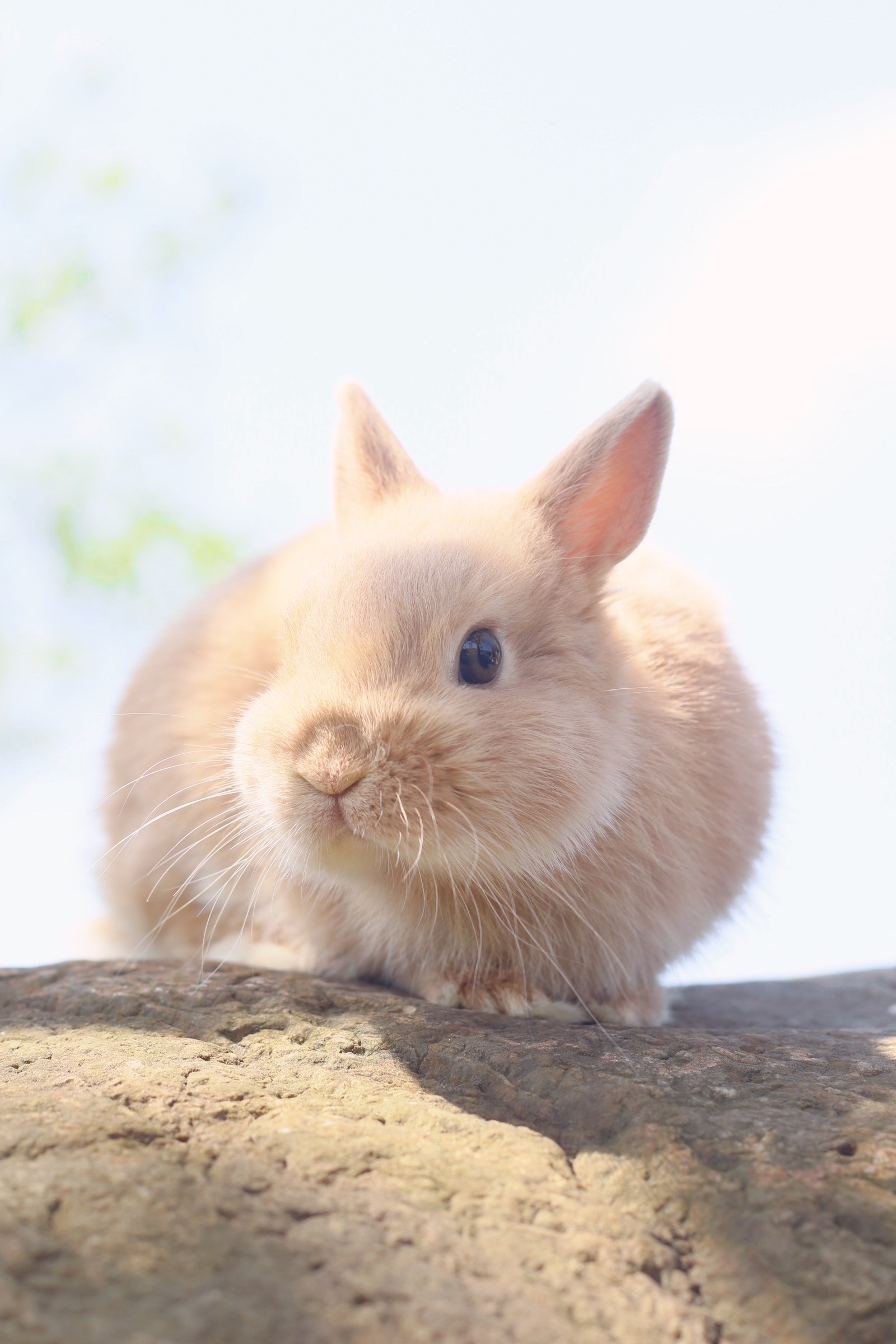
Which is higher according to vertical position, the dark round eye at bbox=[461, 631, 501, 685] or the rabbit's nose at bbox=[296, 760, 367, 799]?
the dark round eye at bbox=[461, 631, 501, 685]

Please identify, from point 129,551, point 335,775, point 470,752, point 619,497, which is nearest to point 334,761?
point 335,775

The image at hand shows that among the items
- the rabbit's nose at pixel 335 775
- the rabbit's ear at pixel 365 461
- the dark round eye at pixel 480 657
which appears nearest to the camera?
the rabbit's nose at pixel 335 775

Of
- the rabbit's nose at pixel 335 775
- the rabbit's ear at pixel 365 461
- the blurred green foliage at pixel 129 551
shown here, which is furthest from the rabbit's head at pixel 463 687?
the blurred green foliage at pixel 129 551

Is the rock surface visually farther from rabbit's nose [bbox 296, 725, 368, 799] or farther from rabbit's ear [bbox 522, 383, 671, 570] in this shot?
rabbit's ear [bbox 522, 383, 671, 570]

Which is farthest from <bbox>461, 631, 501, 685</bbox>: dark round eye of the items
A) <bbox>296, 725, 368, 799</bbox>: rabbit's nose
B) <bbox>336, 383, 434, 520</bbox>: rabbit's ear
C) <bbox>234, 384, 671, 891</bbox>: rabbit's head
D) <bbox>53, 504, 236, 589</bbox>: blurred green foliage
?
<bbox>53, 504, 236, 589</bbox>: blurred green foliage

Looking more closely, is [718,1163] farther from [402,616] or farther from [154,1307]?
[402,616]

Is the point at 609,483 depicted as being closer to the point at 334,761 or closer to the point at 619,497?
the point at 619,497

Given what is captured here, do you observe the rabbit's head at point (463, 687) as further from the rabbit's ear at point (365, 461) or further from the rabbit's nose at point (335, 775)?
the rabbit's ear at point (365, 461)

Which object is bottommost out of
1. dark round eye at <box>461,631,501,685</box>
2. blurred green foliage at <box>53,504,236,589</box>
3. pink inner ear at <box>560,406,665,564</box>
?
dark round eye at <box>461,631,501,685</box>
